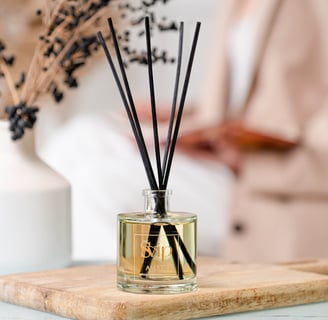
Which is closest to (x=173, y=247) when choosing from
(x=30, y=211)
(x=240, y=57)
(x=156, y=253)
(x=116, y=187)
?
(x=156, y=253)

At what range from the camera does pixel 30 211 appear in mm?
1033

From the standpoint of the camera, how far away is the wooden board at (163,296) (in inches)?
30.3

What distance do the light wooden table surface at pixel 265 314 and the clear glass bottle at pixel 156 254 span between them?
5cm

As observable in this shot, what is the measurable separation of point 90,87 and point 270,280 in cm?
289

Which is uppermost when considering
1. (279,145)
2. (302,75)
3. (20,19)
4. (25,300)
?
(20,19)

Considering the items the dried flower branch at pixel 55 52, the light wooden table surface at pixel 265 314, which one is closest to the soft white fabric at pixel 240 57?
the dried flower branch at pixel 55 52

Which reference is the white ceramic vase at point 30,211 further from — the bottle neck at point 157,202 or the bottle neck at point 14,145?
the bottle neck at point 157,202

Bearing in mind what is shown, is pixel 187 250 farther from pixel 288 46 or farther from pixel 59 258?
pixel 288 46

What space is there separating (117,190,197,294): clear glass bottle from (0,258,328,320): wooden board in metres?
0.02

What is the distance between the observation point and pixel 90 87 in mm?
3723

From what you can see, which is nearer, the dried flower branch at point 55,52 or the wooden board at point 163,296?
the wooden board at point 163,296

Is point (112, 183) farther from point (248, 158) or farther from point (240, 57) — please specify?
point (240, 57)

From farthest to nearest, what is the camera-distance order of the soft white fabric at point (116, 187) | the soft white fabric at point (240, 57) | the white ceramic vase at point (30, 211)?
the soft white fabric at point (240, 57), the soft white fabric at point (116, 187), the white ceramic vase at point (30, 211)

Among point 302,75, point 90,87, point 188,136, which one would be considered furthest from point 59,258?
point 90,87
